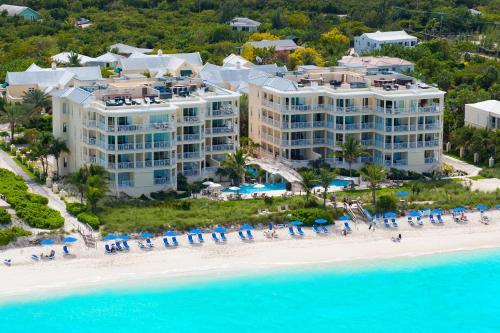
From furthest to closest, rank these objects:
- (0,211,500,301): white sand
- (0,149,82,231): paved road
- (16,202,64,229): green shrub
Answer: (0,149,82,231): paved road → (16,202,64,229): green shrub → (0,211,500,301): white sand

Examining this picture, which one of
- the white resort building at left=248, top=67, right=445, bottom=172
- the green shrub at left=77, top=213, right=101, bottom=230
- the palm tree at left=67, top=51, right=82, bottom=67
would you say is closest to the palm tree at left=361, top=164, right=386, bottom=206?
the white resort building at left=248, top=67, right=445, bottom=172

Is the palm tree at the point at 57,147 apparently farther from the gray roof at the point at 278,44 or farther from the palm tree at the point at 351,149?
→ the gray roof at the point at 278,44

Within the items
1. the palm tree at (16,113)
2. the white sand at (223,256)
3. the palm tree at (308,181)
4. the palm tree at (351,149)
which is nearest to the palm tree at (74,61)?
the palm tree at (16,113)

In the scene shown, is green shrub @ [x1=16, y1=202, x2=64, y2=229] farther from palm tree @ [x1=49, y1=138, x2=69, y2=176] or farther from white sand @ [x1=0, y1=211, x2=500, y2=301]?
palm tree @ [x1=49, y1=138, x2=69, y2=176]

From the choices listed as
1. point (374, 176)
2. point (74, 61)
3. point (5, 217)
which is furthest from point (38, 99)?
point (374, 176)

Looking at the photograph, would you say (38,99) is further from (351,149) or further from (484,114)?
(484,114)

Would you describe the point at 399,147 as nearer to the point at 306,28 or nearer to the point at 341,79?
the point at 341,79
